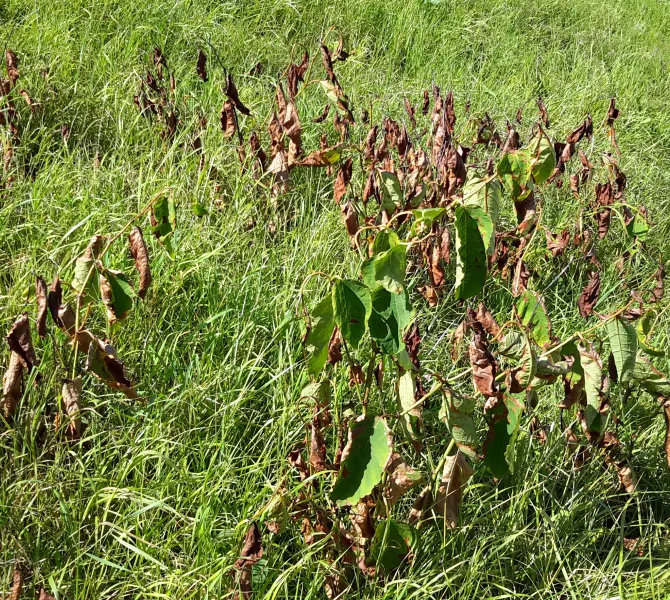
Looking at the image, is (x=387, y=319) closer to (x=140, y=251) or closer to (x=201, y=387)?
(x=140, y=251)

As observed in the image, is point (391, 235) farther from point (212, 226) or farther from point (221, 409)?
point (212, 226)

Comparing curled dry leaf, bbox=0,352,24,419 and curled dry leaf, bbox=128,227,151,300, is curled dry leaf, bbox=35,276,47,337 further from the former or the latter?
curled dry leaf, bbox=128,227,151,300

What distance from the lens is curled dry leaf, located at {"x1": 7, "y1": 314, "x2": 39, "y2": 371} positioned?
1.63 meters

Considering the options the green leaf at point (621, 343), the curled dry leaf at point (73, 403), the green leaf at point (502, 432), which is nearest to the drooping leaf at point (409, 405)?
the green leaf at point (502, 432)

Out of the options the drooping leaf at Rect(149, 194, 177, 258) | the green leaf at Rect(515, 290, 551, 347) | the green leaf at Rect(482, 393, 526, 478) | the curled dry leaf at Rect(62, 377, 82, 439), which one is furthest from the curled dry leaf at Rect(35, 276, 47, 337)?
the green leaf at Rect(515, 290, 551, 347)

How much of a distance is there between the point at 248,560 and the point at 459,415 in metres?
0.51

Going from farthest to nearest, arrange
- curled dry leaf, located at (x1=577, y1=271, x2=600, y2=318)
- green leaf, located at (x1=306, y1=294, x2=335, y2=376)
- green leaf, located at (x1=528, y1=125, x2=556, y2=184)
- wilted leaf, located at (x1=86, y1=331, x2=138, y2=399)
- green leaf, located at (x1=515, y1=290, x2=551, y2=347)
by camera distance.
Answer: curled dry leaf, located at (x1=577, y1=271, x2=600, y2=318), green leaf, located at (x1=528, y1=125, x2=556, y2=184), green leaf, located at (x1=515, y1=290, x2=551, y2=347), wilted leaf, located at (x1=86, y1=331, x2=138, y2=399), green leaf, located at (x1=306, y1=294, x2=335, y2=376)

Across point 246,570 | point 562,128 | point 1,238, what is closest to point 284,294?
point 1,238

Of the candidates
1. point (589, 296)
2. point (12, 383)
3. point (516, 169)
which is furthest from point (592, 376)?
point (12, 383)

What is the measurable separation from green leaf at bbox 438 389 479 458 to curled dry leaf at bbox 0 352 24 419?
A: 909 millimetres

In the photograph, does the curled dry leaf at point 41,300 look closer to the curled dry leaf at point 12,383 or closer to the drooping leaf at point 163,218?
the curled dry leaf at point 12,383

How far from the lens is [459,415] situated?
5.27 ft

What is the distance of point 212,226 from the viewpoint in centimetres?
272

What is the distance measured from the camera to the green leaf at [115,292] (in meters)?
1.75
